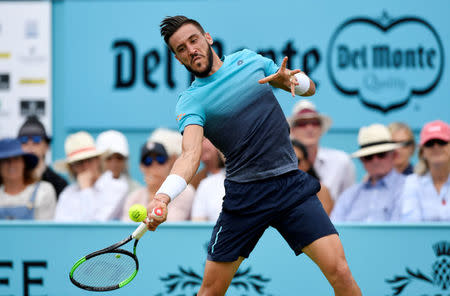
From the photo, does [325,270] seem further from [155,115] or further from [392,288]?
[155,115]

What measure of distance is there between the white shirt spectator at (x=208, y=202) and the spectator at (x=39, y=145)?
1.63 metres

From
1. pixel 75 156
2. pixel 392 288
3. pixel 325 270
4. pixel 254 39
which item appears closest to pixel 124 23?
pixel 254 39

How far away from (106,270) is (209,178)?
2126 millimetres

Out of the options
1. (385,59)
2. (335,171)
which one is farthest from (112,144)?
(385,59)

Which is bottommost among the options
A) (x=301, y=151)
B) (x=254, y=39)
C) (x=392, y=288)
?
(x=392, y=288)

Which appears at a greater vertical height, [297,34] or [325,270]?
[297,34]

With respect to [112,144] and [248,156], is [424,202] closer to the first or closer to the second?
[248,156]

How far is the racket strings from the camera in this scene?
3.96m

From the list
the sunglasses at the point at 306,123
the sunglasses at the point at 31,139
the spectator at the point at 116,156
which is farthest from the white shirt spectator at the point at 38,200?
the sunglasses at the point at 306,123

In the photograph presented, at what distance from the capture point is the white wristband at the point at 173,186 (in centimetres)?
349

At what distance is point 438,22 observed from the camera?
842 centimetres

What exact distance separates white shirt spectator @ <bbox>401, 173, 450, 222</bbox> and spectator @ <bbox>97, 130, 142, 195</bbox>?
2.70 metres

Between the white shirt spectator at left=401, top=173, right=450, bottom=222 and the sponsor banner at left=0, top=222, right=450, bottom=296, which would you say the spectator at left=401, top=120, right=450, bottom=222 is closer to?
the white shirt spectator at left=401, top=173, right=450, bottom=222

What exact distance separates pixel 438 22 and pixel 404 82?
0.81 metres
